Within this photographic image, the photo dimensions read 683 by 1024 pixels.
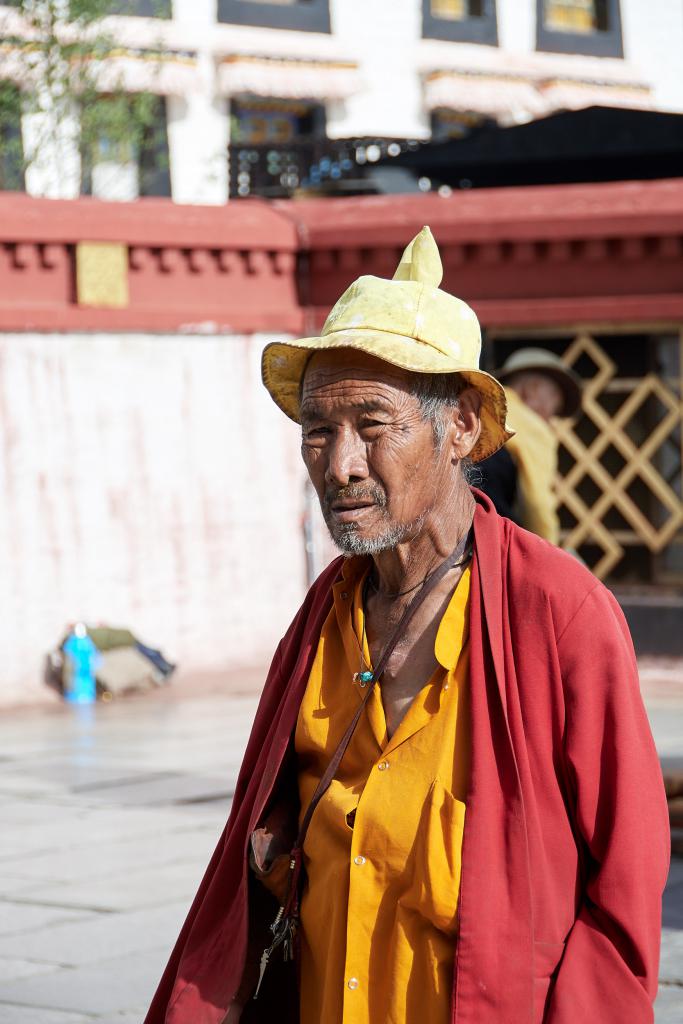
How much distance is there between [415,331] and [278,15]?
21.2 meters

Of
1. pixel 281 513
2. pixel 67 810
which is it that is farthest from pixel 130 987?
pixel 281 513

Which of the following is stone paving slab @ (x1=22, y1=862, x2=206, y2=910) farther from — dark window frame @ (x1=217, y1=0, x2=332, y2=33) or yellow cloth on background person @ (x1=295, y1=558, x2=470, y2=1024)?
dark window frame @ (x1=217, y1=0, x2=332, y2=33)

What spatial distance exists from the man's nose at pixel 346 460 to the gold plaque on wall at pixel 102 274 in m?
7.03

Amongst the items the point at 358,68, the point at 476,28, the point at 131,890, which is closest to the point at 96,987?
the point at 131,890

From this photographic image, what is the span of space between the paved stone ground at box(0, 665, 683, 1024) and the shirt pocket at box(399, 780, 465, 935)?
180 centimetres

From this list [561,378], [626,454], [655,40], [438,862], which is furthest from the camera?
[655,40]

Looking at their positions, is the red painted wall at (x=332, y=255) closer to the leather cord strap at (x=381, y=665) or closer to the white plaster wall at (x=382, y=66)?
the leather cord strap at (x=381, y=665)

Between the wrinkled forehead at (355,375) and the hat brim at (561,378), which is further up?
the hat brim at (561,378)

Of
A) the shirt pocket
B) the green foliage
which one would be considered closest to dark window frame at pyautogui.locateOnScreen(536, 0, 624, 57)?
the green foliage

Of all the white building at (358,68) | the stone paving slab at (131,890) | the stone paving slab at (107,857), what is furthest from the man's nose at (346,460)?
the white building at (358,68)

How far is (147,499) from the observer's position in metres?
9.48

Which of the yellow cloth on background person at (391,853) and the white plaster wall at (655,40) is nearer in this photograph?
the yellow cloth on background person at (391,853)

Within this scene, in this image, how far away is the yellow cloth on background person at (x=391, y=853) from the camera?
211 centimetres

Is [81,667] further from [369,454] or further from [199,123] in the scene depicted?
[199,123]
